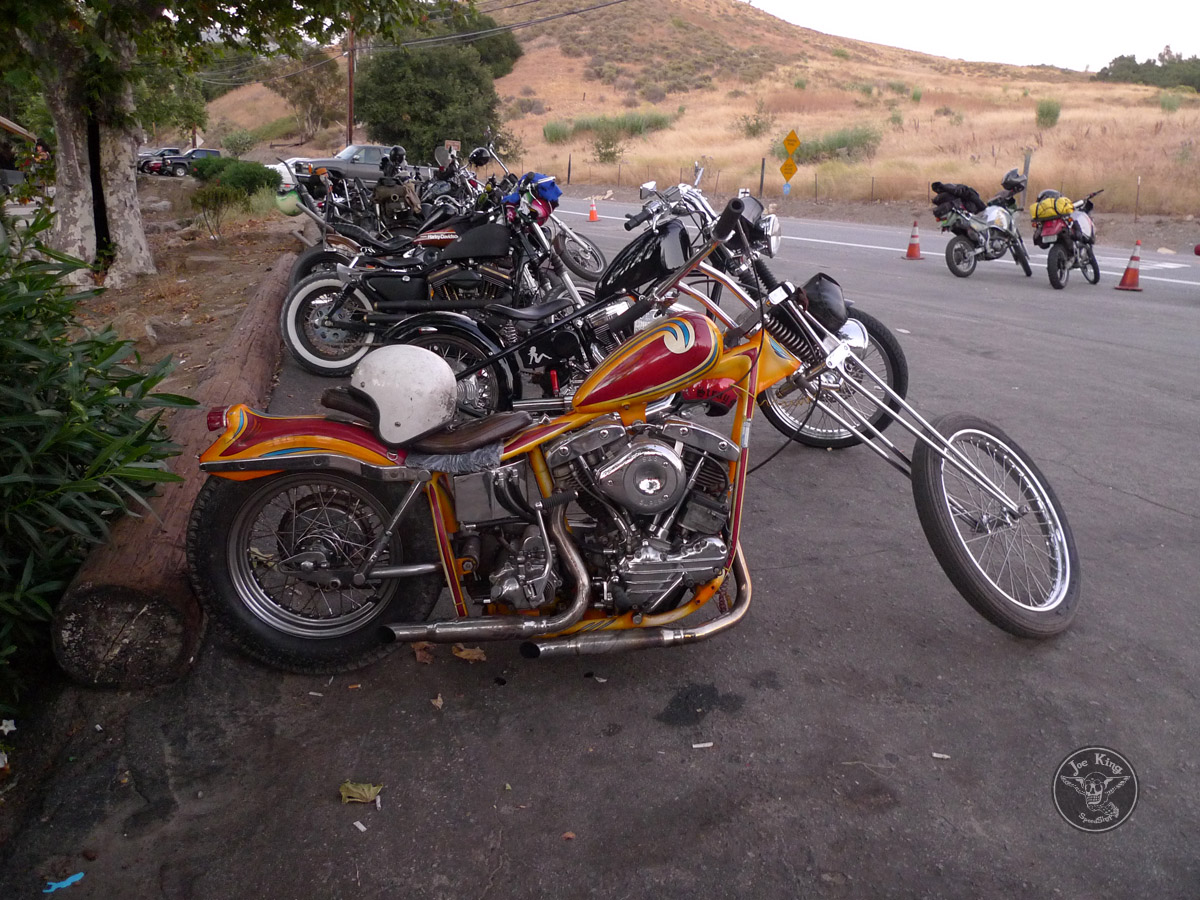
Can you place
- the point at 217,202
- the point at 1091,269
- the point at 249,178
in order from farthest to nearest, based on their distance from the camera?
1. the point at 249,178
2. the point at 217,202
3. the point at 1091,269

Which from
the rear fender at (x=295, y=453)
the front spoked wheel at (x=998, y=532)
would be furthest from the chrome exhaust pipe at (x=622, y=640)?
the front spoked wheel at (x=998, y=532)

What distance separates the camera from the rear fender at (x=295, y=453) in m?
2.97

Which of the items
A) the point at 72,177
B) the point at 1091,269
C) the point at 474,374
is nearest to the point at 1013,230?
the point at 1091,269

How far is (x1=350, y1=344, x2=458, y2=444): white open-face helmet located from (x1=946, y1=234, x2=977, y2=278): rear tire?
1132 cm

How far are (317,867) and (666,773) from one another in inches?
41.6

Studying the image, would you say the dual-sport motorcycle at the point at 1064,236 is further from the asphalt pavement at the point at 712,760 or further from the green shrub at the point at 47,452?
the green shrub at the point at 47,452

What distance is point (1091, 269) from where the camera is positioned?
39.3 feet

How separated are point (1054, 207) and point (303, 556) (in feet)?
38.4

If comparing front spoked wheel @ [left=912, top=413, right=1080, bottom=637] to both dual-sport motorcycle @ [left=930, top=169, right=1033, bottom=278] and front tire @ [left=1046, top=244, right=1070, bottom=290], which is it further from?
dual-sport motorcycle @ [left=930, top=169, right=1033, bottom=278]

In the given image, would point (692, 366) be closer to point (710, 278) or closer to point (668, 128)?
point (710, 278)

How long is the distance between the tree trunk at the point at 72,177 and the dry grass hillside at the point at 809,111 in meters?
19.5

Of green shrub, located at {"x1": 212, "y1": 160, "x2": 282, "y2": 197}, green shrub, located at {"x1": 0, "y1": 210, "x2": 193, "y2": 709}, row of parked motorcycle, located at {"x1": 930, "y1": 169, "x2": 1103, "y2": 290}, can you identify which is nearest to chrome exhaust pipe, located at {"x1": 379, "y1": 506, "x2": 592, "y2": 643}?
green shrub, located at {"x1": 0, "y1": 210, "x2": 193, "y2": 709}

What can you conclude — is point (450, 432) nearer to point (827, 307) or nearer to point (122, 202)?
point (827, 307)

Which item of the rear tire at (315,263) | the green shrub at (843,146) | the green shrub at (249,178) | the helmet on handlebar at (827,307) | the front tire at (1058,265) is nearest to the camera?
the helmet on handlebar at (827,307)
